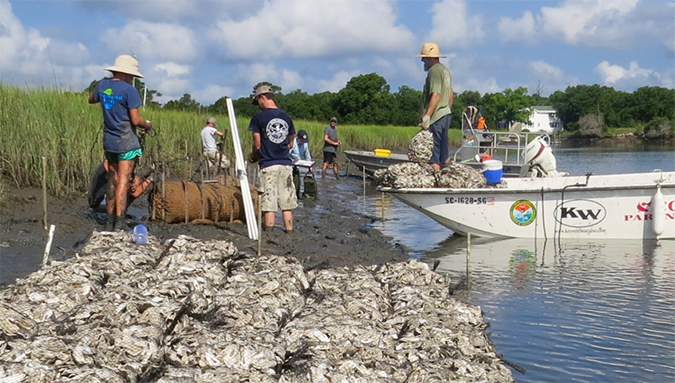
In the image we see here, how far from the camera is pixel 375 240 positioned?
10.8m

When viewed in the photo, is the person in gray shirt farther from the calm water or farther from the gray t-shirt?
the calm water

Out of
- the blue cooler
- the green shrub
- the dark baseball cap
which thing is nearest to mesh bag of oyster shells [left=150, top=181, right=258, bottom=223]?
the blue cooler

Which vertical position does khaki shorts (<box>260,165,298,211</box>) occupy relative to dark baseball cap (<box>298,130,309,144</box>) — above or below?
below

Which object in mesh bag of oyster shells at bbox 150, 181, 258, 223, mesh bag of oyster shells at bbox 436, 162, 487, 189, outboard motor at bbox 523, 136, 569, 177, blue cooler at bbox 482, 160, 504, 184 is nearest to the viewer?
mesh bag of oyster shells at bbox 150, 181, 258, 223

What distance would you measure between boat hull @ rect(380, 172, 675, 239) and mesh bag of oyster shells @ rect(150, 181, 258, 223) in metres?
2.77

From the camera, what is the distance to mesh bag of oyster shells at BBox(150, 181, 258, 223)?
9.80m

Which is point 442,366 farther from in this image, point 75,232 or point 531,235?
point 531,235

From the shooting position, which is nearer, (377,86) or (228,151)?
(228,151)

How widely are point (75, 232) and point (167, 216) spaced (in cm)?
125

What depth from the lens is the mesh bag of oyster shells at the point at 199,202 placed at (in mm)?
9797

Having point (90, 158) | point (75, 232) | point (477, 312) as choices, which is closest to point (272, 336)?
point (477, 312)

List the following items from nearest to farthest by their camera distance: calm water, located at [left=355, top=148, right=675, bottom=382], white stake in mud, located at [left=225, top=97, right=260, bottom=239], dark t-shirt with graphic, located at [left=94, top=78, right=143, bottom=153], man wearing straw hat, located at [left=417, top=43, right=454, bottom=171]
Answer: calm water, located at [left=355, top=148, right=675, bottom=382] → dark t-shirt with graphic, located at [left=94, top=78, right=143, bottom=153] → white stake in mud, located at [left=225, top=97, right=260, bottom=239] → man wearing straw hat, located at [left=417, top=43, right=454, bottom=171]

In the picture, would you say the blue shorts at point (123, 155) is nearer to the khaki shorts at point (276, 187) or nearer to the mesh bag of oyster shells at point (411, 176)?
the khaki shorts at point (276, 187)

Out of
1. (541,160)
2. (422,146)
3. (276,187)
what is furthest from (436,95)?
(541,160)
